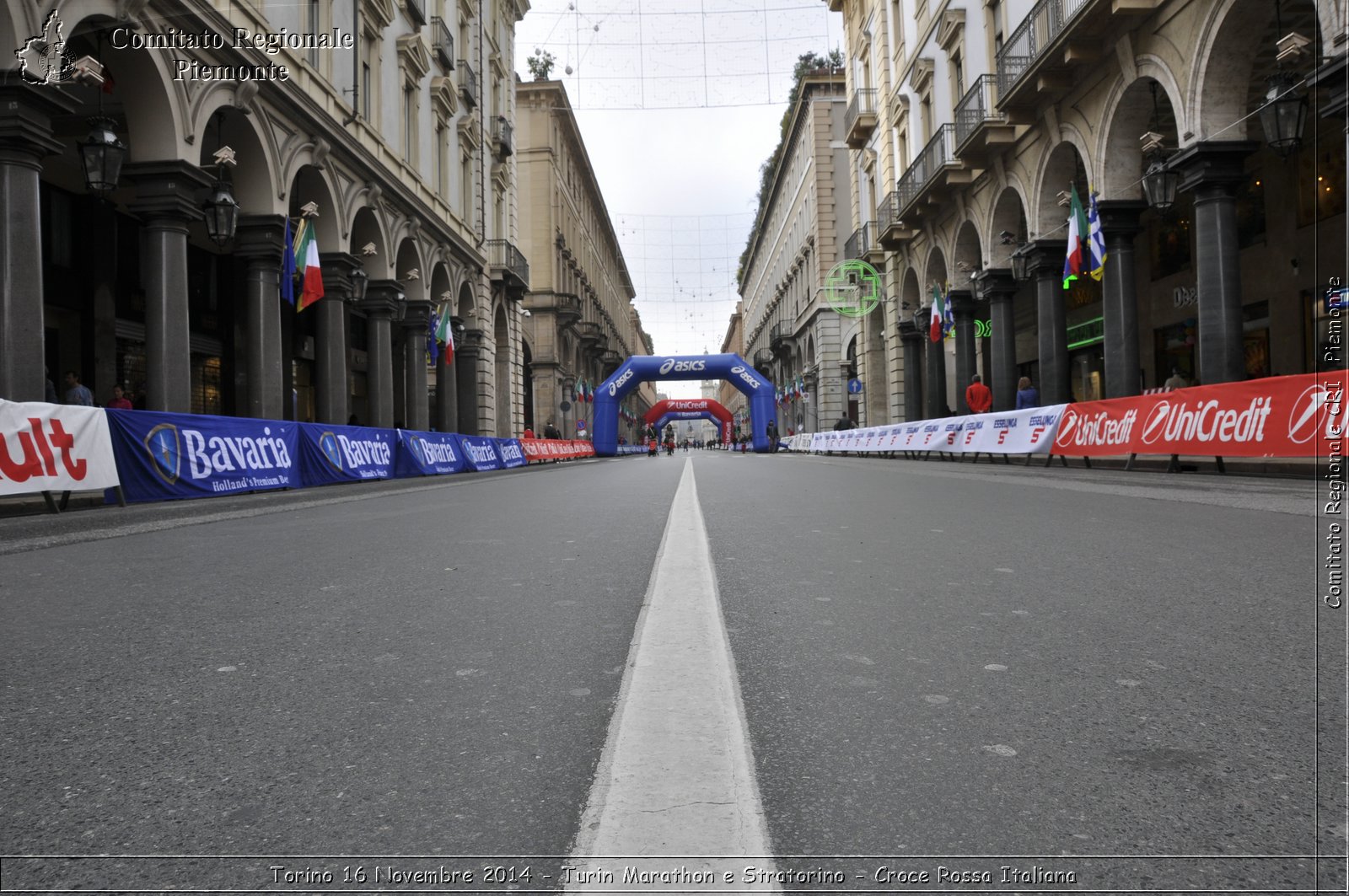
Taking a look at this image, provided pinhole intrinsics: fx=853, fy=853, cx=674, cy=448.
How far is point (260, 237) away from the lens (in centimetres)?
1717

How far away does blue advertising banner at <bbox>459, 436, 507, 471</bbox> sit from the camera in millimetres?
22453

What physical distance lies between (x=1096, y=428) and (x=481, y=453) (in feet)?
52.2

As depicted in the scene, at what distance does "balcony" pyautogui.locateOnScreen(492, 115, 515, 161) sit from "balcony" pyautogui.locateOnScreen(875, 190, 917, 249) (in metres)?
16.2

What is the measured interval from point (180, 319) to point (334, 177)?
7458 mm

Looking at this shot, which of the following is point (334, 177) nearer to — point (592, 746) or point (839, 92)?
point (592, 746)

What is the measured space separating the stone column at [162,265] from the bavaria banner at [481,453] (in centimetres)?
856

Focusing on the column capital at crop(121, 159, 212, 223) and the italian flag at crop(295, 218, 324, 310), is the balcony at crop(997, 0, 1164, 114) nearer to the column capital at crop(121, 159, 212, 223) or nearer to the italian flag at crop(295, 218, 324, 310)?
the italian flag at crop(295, 218, 324, 310)

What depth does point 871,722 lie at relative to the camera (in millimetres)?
1877

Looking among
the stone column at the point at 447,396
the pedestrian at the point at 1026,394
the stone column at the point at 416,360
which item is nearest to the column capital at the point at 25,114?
the stone column at the point at 416,360

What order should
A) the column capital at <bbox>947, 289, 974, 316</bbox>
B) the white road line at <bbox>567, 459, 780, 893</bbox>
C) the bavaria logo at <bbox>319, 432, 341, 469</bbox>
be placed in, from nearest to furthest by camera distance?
the white road line at <bbox>567, 459, 780, 893</bbox>, the bavaria logo at <bbox>319, 432, 341, 469</bbox>, the column capital at <bbox>947, 289, 974, 316</bbox>

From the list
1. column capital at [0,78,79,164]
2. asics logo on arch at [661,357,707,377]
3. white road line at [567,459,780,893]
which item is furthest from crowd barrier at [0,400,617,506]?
asics logo on arch at [661,357,707,377]

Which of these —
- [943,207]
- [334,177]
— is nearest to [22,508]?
[334,177]

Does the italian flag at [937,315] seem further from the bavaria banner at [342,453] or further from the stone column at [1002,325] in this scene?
the bavaria banner at [342,453]

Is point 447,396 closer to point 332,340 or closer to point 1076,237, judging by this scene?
point 332,340
